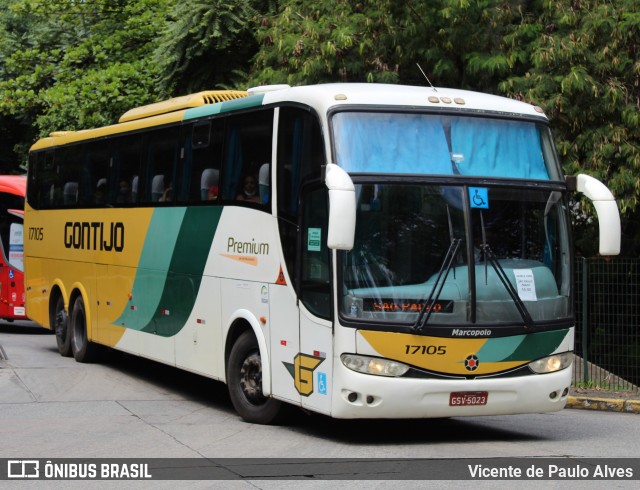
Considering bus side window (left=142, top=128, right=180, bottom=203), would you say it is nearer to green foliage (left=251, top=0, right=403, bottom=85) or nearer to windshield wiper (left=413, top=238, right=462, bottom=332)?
windshield wiper (left=413, top=238, right=462, bottom=332)

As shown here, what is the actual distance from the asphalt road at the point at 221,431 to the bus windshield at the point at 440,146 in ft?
8.33

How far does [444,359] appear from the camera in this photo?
10.2m

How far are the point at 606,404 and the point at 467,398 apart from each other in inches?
181

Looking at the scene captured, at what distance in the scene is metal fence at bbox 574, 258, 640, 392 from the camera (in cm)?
1556

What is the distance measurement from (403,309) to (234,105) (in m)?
3.76

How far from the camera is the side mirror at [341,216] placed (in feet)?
30.9

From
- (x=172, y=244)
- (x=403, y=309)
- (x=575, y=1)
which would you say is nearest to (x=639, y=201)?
(x=575, y=1)

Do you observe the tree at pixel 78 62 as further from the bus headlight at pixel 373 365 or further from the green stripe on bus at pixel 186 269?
the bus headlight at pixel 373 365

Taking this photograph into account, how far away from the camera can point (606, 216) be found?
1070 centimetres

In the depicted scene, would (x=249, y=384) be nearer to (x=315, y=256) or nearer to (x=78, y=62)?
(x=315, y=256)

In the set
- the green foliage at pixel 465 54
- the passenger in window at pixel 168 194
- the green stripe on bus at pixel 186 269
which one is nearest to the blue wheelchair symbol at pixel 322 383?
the green stripe on bus at pixel 186 269

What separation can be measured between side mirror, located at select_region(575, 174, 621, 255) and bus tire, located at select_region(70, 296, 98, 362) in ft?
30.2

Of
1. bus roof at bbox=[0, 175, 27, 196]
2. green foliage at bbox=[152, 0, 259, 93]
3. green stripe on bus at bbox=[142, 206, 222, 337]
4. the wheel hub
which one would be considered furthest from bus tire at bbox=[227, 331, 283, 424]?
bus roof at bbox=[0, 175, 27, 196]

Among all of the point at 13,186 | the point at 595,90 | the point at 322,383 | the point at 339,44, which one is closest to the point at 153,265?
the point at 322,383
